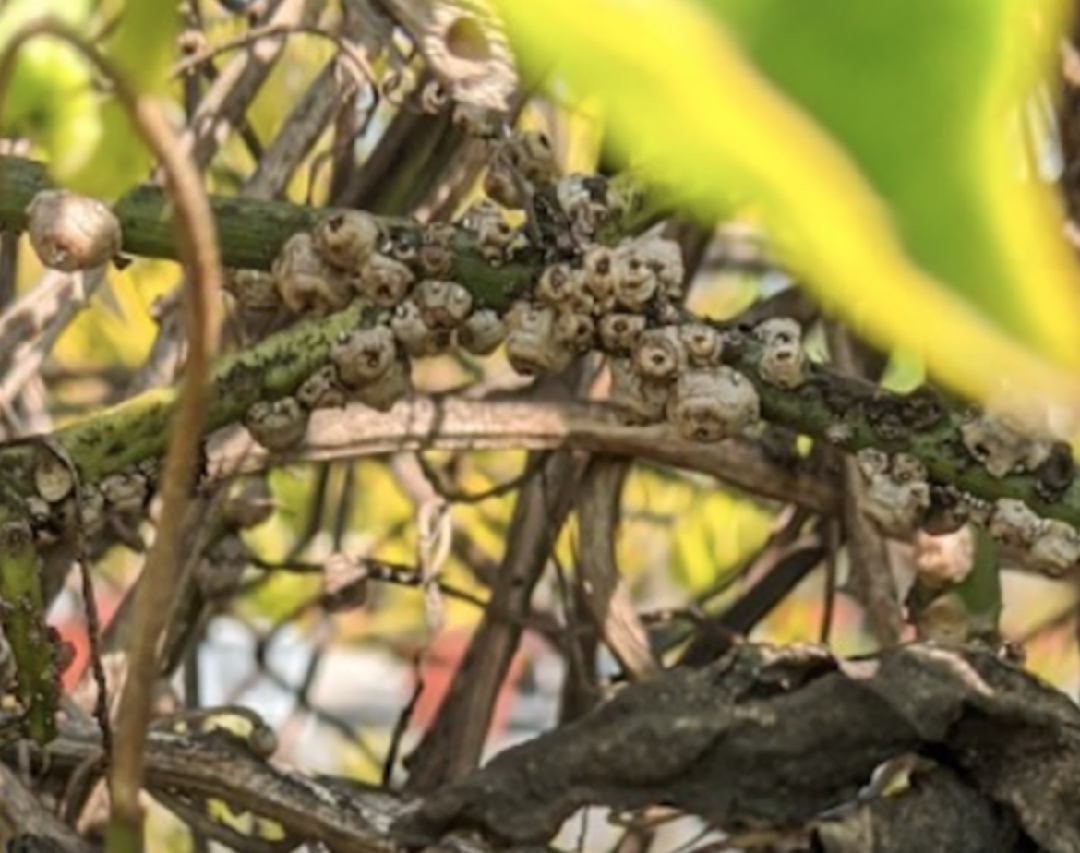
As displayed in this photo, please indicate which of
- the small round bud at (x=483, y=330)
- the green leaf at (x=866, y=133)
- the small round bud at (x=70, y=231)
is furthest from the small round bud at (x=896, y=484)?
the green leaf at (x=866, y=133)

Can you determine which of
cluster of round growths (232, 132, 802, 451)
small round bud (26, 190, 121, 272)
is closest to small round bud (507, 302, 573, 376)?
cluster of round growths (232, 132, 802, 451)

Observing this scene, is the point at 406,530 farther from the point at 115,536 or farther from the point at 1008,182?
the point at 1008,182

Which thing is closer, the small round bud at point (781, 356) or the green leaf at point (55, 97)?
the green leaf at point (55, 97)

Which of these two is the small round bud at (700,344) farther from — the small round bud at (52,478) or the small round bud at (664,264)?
the small round bud at (52,478)

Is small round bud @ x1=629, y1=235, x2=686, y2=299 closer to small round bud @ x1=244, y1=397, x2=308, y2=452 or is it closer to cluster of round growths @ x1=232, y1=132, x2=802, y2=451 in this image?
cluster of round growths @ x1=232, y1=132, x2=802, y2=451

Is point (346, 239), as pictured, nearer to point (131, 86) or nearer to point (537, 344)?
point (537, 344)

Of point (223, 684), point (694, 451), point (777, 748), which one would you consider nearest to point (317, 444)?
point (694, 451)
